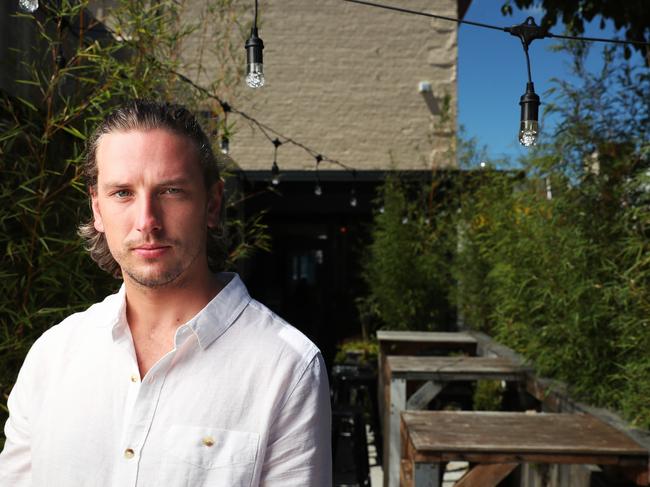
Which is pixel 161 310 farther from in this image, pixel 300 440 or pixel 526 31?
pixel 526 31

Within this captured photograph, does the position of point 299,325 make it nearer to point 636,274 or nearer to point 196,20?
point 196,20

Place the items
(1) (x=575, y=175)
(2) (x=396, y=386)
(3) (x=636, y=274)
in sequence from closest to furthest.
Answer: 1. (3) (x=636, y=274)
2. (1) (x=575, y=175)
3. (2) (x=396, y=386)

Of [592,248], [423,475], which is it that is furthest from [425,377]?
[423,475]

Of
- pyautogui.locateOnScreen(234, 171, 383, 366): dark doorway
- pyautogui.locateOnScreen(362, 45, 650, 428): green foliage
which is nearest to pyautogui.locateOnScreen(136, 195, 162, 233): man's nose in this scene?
pyautogui.locateOnScreen(362, 45, 650, 428): green foliage

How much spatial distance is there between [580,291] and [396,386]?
1567 mm

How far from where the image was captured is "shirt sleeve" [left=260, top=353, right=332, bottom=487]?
41.9 inches

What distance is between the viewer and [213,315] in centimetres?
115

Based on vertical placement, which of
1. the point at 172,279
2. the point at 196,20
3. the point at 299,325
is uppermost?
the point at 196,20

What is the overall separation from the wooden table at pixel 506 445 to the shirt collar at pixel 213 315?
6.20 ft

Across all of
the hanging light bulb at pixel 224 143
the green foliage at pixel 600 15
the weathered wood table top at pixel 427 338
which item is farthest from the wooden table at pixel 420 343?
the green foliage at pixel 600 15

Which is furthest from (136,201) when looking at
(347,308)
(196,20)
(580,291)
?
(347,308)

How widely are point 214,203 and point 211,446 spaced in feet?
1.38

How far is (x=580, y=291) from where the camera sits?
350 cm

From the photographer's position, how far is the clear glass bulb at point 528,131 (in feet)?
6.47
